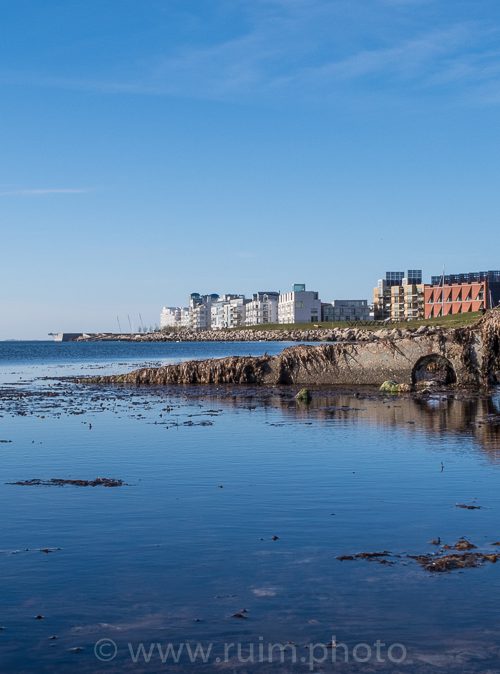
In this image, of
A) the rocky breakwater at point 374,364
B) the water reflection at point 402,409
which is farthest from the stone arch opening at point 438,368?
the water reflection at point 402,409

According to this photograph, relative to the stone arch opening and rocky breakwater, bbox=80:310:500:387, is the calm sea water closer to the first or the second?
rocky breakwater, bbox=80:310:500:387

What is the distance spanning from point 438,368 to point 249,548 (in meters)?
32.4

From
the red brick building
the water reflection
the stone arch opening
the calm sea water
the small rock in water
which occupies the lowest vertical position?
the calm sea water

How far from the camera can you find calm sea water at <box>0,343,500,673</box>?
8531 millimetres

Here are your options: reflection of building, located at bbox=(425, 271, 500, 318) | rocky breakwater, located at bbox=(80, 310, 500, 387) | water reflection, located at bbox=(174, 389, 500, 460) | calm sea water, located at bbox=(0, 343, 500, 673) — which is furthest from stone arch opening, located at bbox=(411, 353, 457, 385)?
reflection of building, located at bbox=(425, 271, 500, 318)

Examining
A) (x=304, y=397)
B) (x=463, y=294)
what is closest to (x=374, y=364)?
(x=304, y=397)

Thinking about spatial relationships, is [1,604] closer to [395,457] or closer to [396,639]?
[396,639]

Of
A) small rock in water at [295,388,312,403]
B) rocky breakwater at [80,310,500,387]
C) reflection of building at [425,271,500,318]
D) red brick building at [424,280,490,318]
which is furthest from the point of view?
red brick building at [424,280,490,318]

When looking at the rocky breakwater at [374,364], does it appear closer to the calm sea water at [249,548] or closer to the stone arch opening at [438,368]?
the stone arch opening at [438,368]

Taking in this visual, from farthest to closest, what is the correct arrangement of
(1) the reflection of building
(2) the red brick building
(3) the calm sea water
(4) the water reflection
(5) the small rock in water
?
(2) the red brick building, (1) the reflection of building, (5) the small rock in water, (4) the water reflection, (3) the calm sea water

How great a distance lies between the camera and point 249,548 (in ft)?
38.7

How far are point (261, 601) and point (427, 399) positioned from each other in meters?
25.3

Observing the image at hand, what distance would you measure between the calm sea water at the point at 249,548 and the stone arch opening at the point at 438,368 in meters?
14.4

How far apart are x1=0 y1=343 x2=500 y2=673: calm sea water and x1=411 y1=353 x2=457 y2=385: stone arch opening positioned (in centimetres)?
1441
